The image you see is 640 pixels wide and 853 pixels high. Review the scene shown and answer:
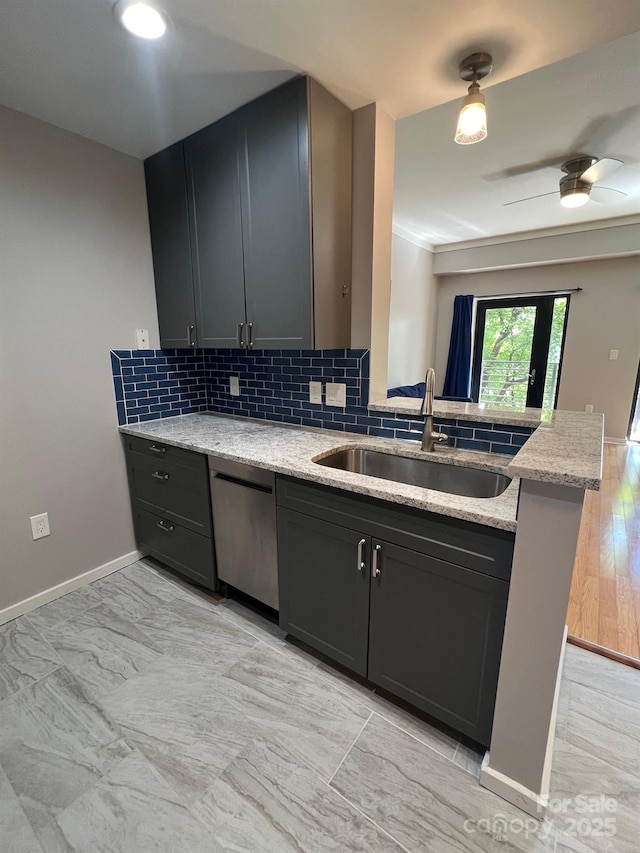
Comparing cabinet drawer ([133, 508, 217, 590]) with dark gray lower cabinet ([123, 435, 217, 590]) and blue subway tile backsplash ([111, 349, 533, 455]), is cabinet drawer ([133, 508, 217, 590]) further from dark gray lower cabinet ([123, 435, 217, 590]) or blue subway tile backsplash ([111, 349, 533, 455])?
blue subway tile backsplash ([111, 349, 533, 455])

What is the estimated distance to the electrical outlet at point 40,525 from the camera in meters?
1.97

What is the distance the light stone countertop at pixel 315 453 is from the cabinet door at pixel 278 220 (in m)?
0.49

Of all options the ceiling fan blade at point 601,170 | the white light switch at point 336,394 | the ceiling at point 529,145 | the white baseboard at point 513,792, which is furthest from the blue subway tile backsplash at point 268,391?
the ceiling fan blade at point 601,170

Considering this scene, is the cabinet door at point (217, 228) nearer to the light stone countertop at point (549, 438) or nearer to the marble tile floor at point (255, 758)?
the light stone countertop at point (549, 438)

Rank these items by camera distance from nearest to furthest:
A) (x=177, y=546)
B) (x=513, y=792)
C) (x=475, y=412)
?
(x=513, y=792)
(x=475, y=412)
(x=177, y=546)

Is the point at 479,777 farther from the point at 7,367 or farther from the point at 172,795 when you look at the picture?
the point at 7,367

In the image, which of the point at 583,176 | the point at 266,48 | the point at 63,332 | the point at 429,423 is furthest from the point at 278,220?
the point at 583,176

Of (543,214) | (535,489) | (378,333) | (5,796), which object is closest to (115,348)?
(378,333)

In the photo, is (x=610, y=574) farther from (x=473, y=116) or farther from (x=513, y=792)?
(x=473, y=116)

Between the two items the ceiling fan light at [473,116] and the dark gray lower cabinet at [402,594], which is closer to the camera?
the dark gray lower cabinet at [402,594]

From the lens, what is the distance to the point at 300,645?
5.72ft

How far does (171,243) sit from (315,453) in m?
1.52

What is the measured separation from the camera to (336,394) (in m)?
2.05

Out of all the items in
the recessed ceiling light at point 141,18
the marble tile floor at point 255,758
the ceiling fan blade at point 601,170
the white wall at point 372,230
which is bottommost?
the marble tile floor at point 255,758
